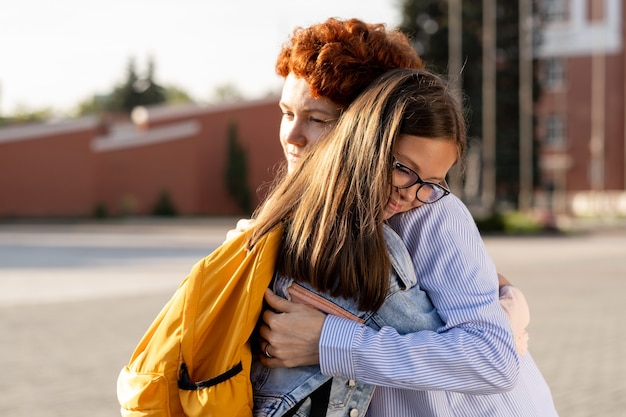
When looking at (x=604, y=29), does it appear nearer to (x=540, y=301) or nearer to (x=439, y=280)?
(x=540, y=301)

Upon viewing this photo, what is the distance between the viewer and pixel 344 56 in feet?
6.32

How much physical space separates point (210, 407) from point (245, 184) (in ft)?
116

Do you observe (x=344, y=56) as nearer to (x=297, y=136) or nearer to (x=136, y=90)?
(x=297, y=136)

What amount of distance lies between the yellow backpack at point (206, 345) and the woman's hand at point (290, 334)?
0.20 ft

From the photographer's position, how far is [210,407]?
5.05 ft

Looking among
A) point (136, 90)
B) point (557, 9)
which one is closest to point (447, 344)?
point (557, 9)

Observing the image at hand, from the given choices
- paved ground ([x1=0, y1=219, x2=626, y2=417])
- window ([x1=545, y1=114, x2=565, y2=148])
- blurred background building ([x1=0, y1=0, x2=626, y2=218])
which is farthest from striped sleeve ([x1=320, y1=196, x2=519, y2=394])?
window ([x1=545, y1=114, x2=565, y2=148])

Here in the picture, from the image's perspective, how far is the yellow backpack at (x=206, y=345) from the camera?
156cm

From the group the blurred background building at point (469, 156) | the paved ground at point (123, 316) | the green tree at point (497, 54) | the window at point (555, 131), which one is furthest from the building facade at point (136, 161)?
the window at point (555, 131)

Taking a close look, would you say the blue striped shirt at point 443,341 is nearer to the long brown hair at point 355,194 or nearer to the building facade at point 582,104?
the long brown hair at point 355,194

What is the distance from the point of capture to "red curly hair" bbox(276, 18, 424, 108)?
6.32ft

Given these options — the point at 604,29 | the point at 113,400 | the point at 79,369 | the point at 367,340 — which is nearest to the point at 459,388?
the point at 367,340

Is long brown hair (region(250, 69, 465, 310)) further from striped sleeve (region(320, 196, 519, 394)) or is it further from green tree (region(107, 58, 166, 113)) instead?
green tree (region(107, 58, 166, 113))

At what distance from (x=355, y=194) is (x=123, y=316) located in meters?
8.09
